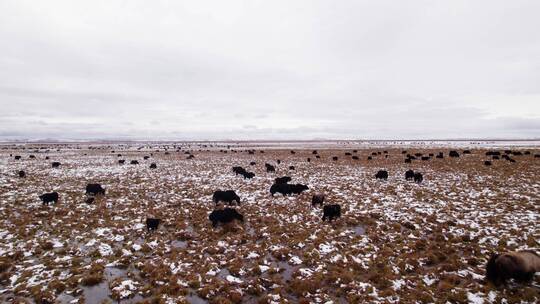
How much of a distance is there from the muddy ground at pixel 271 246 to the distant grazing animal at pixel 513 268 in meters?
0.25

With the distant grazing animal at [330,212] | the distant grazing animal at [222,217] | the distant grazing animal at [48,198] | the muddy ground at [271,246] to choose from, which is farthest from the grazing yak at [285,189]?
the distant grazing animal at [48,198]

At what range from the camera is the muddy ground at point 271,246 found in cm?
766

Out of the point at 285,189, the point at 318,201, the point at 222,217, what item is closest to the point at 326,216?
the point at 318,201

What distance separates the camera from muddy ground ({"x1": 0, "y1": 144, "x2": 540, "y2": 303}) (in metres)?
7.66

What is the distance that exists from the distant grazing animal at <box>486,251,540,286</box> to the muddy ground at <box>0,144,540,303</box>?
246 mm

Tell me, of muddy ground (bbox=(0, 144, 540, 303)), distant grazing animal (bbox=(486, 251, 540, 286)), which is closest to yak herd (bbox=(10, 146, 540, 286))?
distant grazing animal (bbox=(486, 251, 540, 286))

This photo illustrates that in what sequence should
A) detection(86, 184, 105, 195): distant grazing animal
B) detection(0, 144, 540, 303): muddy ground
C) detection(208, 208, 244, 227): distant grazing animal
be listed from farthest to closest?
detection(86, 184, 105, 195): distant grazing animal, detection(208, 208, 244, 227): distant grazing animal, detection(0, 144, 540, 303): muddy ground

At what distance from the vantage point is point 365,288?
776cm

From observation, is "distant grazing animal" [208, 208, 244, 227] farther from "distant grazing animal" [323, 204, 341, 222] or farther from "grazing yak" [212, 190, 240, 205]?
"distant grazing animal" [323, 204, 341, 222]

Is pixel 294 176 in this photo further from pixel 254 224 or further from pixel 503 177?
pixel 503 177

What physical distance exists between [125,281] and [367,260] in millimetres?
7082

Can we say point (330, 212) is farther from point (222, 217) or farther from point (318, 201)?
point (222, 217)

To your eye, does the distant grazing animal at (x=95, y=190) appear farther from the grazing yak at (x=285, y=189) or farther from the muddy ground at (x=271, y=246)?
the grazing yak at (x=285, y=189)

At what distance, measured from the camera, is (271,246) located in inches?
416
